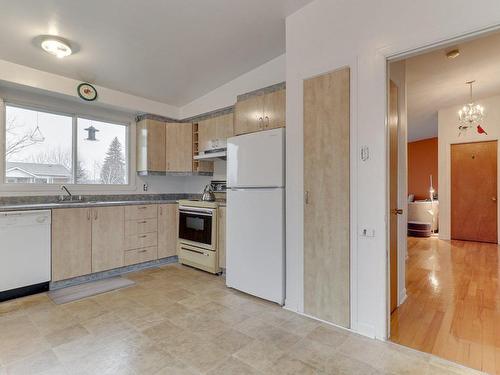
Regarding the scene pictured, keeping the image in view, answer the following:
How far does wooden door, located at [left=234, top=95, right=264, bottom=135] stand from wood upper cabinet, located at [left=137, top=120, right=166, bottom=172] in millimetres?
1745

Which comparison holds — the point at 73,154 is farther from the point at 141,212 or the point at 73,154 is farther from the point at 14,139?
the point at 141,212

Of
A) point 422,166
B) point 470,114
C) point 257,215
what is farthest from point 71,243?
point 422,166

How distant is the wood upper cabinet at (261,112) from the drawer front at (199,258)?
5.54 feet

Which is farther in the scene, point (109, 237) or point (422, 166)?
point (422, 166)

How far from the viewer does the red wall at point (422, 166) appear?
8180mm

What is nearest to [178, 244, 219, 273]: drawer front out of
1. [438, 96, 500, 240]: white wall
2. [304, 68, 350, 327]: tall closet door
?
[304, 68, 350, 327]: tall closet door

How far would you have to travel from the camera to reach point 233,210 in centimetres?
315

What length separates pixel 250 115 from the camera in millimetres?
3172

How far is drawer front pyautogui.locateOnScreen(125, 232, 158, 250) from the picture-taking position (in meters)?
3.84

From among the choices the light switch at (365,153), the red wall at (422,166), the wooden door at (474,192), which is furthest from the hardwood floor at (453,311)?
the red wall at (422,166)

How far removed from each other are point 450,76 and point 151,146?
16.1 feet

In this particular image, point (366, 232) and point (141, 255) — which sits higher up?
point (366, 232)

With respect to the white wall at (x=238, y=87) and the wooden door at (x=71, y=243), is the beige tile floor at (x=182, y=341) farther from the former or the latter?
the white wall at (x=238, y=87)

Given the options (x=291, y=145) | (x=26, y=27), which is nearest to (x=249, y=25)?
(x=291, y=145)
